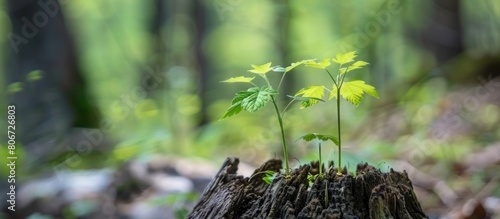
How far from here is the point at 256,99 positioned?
1095mm

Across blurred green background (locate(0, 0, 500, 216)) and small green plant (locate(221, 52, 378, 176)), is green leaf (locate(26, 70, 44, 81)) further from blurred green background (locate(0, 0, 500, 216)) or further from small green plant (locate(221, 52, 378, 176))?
small green plant (locate(221, 52, 378, 176))

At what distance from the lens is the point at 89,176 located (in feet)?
10.2

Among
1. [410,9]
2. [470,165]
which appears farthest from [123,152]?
[410,9]

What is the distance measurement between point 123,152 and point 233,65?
3224 millimetres

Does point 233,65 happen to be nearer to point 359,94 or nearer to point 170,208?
point 170,208

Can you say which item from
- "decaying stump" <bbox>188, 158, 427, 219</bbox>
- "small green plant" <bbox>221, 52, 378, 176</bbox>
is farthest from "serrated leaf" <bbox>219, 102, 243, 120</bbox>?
"decaying stump" <bbox>188, 158, 427, 219</bbox>

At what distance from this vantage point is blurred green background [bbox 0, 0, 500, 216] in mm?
3791

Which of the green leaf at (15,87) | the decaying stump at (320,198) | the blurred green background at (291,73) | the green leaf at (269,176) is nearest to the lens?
the decaying stump at (320,198)

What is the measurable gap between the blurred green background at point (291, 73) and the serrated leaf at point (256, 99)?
83.6 inches

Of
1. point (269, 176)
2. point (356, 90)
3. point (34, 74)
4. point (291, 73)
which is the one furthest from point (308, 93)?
point (291, 73)

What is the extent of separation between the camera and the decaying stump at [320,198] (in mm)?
1059

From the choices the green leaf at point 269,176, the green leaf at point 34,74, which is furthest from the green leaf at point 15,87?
the green leaf at point 269,176

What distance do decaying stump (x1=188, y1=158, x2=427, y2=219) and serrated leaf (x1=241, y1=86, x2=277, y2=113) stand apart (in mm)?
187

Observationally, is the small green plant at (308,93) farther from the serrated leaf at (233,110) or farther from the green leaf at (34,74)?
the green leaf at (34,74)
